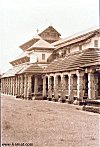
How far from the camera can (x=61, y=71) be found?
28.7m

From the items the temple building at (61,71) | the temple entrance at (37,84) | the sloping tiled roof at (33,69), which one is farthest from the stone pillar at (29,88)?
the sloping tiled roof at (33,69)

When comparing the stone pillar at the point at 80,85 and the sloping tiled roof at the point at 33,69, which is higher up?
the sloping tiled roof at the point at 33,69

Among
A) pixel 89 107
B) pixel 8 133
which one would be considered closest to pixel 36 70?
pixel 89 107

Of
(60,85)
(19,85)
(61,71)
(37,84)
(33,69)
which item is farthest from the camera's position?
(19,85)

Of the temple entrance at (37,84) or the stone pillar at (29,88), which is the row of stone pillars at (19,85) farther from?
the temple entrance at (37,84)

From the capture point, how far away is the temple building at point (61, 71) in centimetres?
2461

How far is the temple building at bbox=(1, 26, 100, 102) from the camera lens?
969 inches

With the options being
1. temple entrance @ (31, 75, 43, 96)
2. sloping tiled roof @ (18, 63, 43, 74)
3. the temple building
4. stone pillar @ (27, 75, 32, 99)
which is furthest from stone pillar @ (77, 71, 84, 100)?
stone pillar @ (27, 75, 32, 99)

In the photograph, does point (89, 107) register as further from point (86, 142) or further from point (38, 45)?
point (38, 45)

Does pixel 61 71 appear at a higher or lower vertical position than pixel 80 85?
higher

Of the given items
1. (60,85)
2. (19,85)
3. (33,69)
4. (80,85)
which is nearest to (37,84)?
(33,69)

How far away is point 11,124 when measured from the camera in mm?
12609

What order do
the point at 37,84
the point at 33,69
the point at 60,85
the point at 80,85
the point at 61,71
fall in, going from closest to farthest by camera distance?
the point at 80,85
the point at 61,71
the point at 60,85
the point at 33,69
the point at 37,84

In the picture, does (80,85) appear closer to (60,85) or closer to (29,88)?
(60,85)
